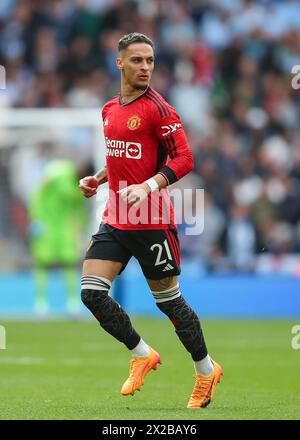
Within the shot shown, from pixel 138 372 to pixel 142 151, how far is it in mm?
1512

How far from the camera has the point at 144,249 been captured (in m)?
7.91

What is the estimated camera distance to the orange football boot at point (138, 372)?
787cm

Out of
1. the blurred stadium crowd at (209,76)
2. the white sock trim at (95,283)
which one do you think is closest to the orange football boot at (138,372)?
the white sock trim at (95,283)

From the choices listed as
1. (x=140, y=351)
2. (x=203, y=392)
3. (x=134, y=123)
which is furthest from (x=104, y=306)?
(x=134, y=123)

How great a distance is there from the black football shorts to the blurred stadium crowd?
32.7ft

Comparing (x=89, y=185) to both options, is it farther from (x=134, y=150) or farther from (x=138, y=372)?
(x=138, y=372)

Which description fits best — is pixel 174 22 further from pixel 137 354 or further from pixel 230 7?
pixel 137 354

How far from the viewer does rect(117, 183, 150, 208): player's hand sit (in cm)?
730

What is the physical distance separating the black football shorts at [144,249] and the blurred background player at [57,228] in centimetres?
905

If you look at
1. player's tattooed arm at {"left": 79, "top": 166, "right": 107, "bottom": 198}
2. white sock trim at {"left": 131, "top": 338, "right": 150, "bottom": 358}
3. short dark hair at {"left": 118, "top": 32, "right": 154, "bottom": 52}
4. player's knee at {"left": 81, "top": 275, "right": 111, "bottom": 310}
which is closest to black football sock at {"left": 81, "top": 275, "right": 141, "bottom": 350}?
player's knee at {"left": 81, "top": 275, "right": 111, "bottom": 310}

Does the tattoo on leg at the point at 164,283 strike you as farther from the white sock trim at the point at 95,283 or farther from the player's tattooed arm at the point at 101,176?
the player's tattooed arm at the point at 101,176

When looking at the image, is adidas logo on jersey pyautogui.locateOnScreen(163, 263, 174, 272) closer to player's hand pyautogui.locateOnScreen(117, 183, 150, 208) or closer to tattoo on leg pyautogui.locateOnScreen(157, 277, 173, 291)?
tattoo on leg pyautogui.locateOnScreen(157, 277, 173, 291)
